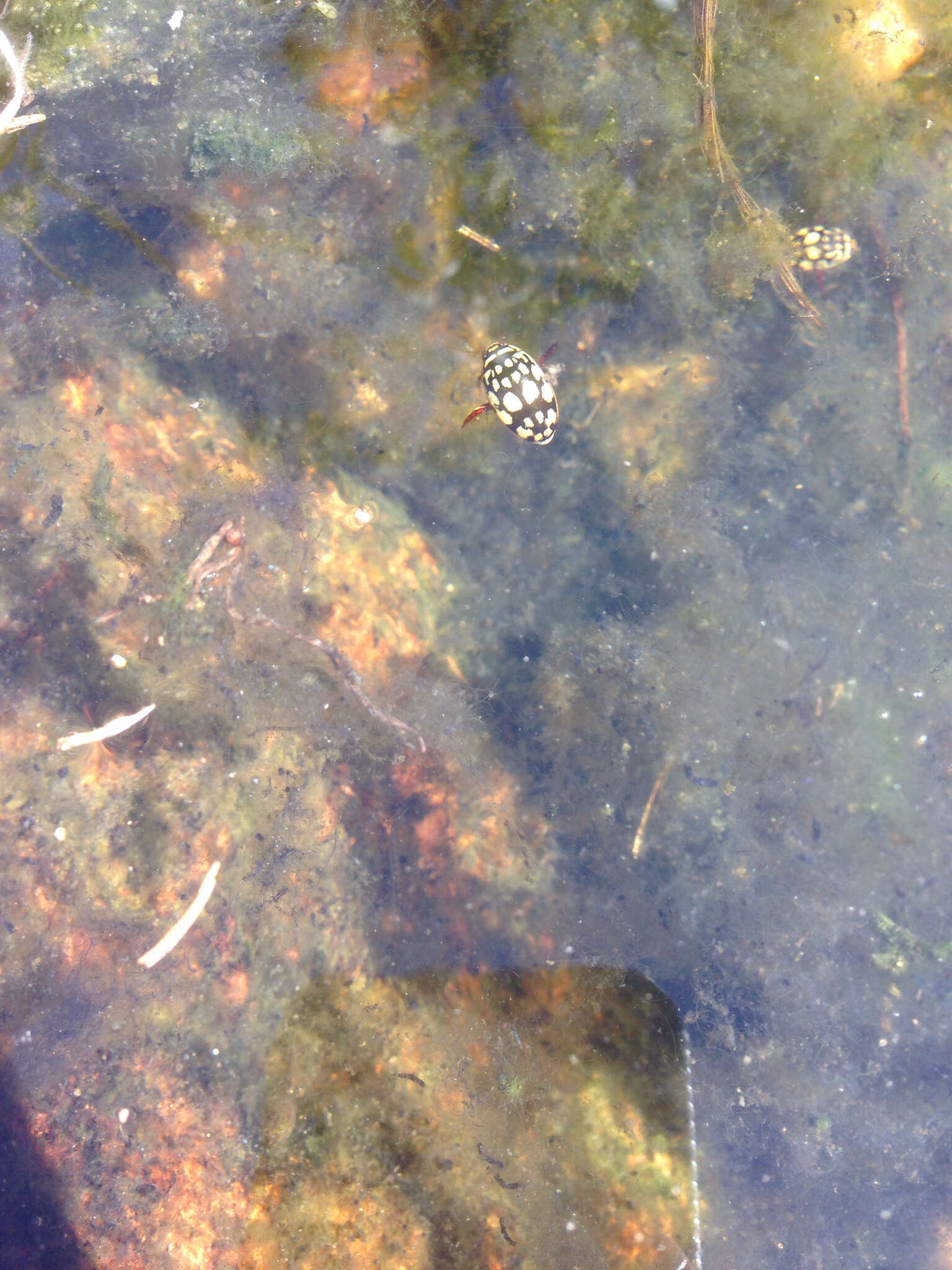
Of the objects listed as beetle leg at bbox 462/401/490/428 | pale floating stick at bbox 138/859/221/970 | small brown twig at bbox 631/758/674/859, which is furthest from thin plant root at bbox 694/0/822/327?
pale floating stick at bbox 138/859/221/970

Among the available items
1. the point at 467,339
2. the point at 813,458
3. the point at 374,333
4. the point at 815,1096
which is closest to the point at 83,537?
the point at 374,333

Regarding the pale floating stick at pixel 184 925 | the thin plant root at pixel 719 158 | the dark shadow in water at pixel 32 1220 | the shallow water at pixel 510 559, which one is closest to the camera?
the dark shadow in water at pixel 32 1220

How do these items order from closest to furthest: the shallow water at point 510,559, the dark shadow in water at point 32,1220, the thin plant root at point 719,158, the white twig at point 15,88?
the dark shadow in water at point 32,1220, the shallow water at point 510,559, the white twig at point 15,88, the thin plant root at point 719,158

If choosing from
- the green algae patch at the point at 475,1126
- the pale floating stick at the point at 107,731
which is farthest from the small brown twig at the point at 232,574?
the green algae patch at the point at 475,1126

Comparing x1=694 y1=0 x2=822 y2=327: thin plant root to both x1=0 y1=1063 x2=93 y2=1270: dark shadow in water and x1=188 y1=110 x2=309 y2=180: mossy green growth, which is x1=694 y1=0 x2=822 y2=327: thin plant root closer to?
x1=188 y1=110 x2=309 y2=180: mossy green growth

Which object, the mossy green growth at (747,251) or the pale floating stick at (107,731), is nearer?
the pale floating stick at (107,731)

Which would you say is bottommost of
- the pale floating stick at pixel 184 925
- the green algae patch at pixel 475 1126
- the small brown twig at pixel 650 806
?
the green algae patch at pixel 475 1126

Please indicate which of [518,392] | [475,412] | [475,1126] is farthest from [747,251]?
[475,1126]

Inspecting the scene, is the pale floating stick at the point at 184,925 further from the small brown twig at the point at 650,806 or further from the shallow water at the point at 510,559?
the small brown twig at the point at 650,806
